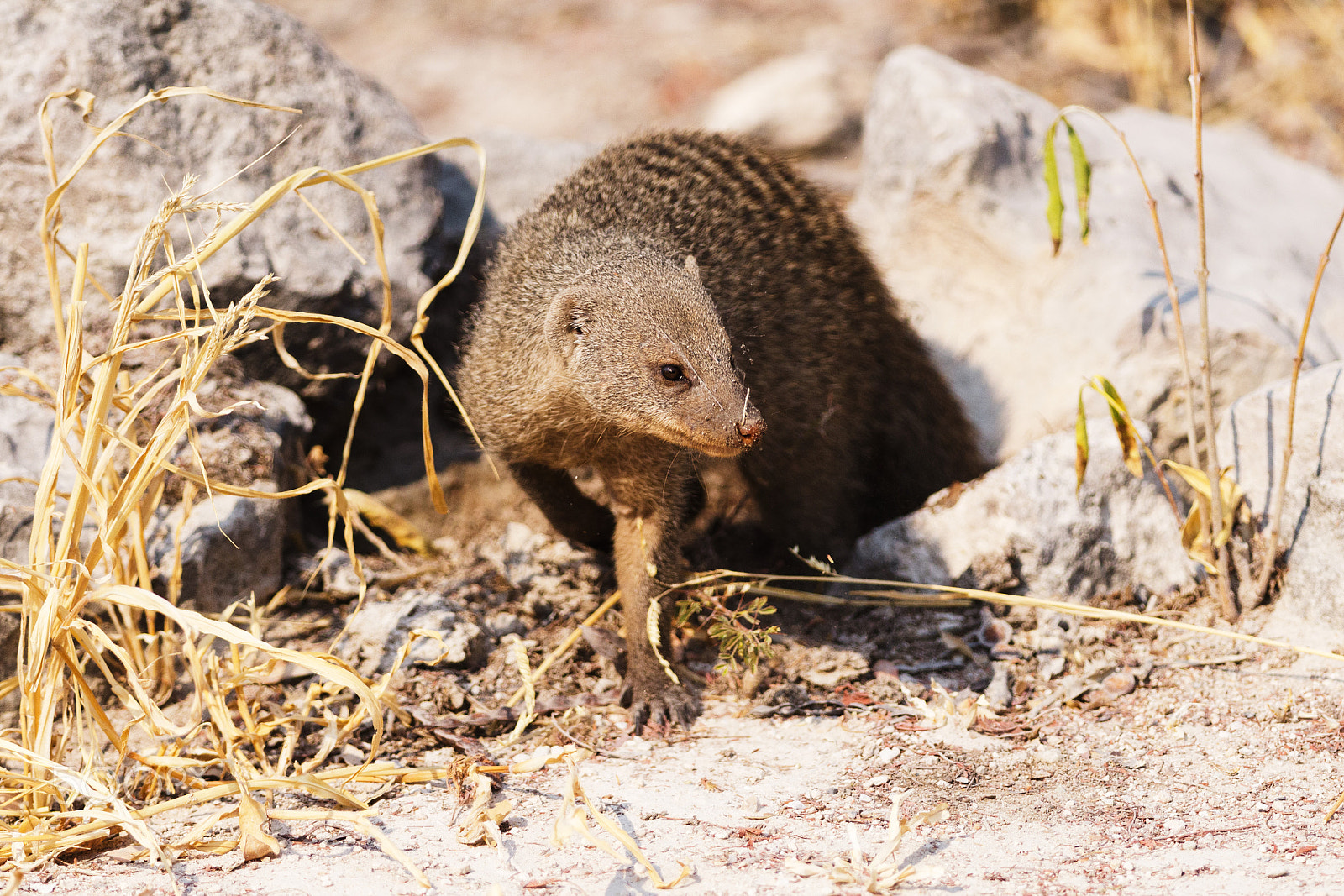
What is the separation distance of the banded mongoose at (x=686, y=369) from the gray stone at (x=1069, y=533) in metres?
0.49

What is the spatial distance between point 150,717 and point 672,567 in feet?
3.78

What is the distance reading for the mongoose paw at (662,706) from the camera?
245 centimetres

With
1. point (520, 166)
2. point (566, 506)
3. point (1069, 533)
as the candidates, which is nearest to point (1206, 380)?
point (1069, 533)

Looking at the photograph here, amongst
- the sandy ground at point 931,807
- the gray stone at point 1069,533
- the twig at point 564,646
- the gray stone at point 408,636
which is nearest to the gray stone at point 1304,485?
the sandy ground at point 931,807

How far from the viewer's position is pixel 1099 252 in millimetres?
3529

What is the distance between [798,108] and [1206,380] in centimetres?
368

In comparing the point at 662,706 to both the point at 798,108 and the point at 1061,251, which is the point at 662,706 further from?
the point at 798,108

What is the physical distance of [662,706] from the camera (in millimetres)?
2477

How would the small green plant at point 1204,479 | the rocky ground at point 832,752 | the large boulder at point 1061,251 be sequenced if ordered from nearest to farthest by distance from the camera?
the rocky ground at point 832,752
the small green plant at point 1204,479
the large boulder at point 1061,251

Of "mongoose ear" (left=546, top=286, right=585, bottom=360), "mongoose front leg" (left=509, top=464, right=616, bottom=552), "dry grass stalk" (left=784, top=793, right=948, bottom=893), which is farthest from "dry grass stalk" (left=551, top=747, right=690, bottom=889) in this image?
"mongoose front leg" (left=509, top=464, right=616, bottom=552)

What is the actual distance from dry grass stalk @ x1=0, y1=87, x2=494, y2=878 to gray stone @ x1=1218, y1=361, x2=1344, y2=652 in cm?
195

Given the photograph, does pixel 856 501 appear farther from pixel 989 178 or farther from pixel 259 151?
pixel 259 151

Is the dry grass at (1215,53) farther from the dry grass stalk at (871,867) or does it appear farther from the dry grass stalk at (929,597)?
the dry grass stalk at (871,867)

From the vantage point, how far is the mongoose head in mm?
2160
